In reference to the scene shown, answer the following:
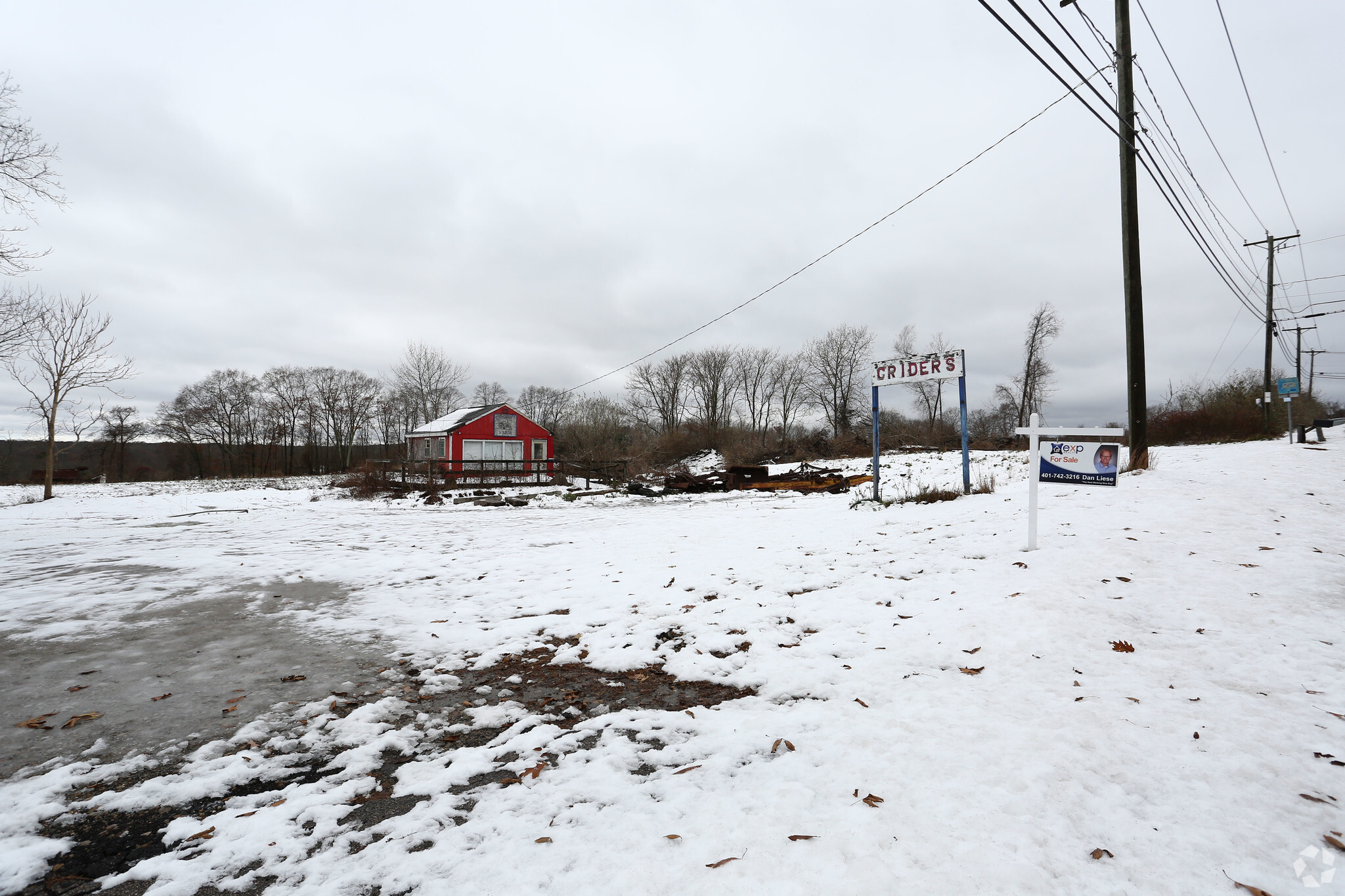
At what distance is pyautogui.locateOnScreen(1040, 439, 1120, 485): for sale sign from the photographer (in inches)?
235

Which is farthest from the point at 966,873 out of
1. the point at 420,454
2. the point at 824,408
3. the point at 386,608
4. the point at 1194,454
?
the point at 824,408

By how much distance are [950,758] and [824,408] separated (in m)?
50.6

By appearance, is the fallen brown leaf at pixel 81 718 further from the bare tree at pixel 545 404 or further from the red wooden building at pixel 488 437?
the bare tree at pixel 545 404

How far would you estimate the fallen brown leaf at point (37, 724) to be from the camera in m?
3.50

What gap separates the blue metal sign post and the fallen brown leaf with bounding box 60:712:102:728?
35.9 feet

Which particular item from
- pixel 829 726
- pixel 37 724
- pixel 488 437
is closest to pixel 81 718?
pixel 37 724

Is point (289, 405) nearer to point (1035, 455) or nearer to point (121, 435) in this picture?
point (121, 435)

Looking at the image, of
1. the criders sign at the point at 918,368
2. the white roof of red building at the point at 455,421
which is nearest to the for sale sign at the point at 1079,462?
the criders sign at the point at 918,368

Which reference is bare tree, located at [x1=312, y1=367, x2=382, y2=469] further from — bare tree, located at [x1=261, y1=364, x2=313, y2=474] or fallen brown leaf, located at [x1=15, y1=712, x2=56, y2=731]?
fallen brown leaf, located at [x1=15, y1=712, x2=56, y2=731]

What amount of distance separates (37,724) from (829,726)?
5.03 meters

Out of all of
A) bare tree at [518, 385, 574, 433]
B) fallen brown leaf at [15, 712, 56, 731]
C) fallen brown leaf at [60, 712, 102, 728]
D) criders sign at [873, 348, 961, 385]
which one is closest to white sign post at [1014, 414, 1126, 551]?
criders sign at [873, 348, 961, 385]

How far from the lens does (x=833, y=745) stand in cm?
303

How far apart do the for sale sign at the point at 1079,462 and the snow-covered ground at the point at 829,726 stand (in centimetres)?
71

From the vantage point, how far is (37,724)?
353 cm
